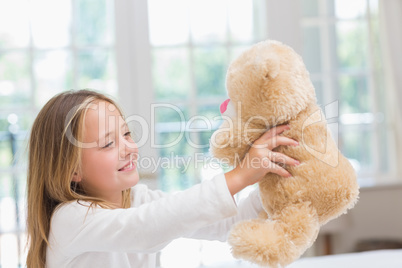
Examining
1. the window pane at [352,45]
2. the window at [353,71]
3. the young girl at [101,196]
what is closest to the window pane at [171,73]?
the window at [353,71]

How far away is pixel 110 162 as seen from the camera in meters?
1.10

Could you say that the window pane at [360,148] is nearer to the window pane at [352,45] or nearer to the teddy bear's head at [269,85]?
the window pane at [352,45]

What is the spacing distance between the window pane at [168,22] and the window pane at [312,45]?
815mm

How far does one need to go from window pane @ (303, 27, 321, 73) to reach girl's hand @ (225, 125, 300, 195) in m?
2.10

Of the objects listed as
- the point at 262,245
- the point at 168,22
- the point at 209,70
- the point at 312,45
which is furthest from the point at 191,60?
the point at 262,245

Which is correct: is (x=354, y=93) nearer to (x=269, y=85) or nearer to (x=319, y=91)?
A: (x=319, y=91)

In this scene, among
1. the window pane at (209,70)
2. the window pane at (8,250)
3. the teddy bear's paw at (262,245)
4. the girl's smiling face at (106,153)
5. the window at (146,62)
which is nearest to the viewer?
the teddy bear's paw at (262,245)

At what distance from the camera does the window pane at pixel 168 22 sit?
2520mm

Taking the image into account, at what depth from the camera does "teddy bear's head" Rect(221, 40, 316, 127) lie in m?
0.91

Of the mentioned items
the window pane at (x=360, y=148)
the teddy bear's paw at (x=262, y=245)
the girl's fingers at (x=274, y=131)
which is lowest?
the window pane at (x=360, y=148)

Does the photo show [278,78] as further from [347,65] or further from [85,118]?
[347,65]

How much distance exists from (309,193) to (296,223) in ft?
0.21

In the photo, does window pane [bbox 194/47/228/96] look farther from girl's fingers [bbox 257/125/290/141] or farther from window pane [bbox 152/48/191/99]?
girl's fingers [bbox 257/125/290/141]

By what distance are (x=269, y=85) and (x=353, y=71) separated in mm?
2214
